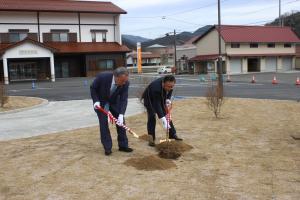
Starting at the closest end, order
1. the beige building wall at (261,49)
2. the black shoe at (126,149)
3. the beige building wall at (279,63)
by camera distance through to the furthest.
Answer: the black shoe at (126,149), the beige building wall at (261,49), the beige building wall at (279,63)

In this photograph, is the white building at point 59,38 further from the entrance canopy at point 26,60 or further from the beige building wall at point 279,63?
the beige building wall at point 279,63

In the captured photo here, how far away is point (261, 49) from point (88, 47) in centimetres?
2302

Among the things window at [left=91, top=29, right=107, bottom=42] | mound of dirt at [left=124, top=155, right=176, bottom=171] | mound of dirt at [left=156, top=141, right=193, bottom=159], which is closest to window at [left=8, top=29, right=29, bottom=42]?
window at [left=91, top=29, right=107, bottom=42]

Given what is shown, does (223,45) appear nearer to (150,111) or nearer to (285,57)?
(285,57)

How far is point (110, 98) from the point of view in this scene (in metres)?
6.27

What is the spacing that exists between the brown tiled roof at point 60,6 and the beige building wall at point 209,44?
13409mm

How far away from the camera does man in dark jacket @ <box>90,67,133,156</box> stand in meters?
6.04

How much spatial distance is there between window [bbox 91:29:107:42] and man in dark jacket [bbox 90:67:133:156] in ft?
132

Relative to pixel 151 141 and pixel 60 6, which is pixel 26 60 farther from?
pixel 151 141

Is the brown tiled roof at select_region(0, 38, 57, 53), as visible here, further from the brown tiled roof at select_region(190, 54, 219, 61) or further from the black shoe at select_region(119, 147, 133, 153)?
the black shoe at select_region(119, 147, 133, 153)

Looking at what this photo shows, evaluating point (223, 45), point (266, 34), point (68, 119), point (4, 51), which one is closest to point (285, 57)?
point (266, 34)

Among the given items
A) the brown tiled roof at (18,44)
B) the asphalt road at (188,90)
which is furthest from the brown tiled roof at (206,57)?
the asphalt road at (188,90)

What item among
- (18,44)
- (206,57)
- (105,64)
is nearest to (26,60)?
(18,44)

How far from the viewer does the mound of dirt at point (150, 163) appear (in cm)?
551
